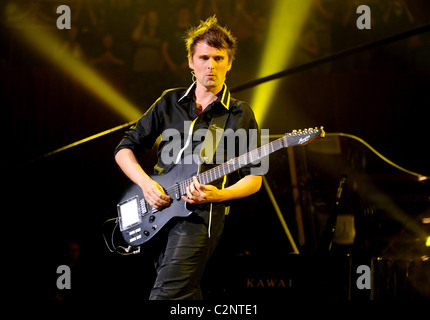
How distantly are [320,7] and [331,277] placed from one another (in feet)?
10.1

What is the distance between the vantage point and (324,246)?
137 inches

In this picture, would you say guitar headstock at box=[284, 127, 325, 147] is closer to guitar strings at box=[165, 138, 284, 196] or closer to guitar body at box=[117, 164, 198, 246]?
guitar strings at box=[165, 138, 284, 196]

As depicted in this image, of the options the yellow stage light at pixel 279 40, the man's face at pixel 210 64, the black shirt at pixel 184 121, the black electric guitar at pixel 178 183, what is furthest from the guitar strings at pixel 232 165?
the yellow stage light at pixel 279 40

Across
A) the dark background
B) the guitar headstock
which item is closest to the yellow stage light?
the dark background

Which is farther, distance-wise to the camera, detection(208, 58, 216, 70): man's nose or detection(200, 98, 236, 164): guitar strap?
detection(208, 58, 216, 70): man's nose

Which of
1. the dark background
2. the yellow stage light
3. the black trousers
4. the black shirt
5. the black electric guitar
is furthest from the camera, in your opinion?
the yellow stage light

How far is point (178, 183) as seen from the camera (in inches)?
95.5

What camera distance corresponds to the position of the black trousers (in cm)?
222

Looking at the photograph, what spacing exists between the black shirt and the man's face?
100 mm

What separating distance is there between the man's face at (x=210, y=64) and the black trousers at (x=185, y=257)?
32.2 inches

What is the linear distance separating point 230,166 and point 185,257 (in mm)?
567

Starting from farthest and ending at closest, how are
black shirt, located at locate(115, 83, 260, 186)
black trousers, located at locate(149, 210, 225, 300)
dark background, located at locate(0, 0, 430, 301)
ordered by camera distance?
dark background, located at locate(0, 0, 430, 301) → black shirt, located at locate(115, 83, 260, 186) → black trousers, located at locate(149, 210, 225, 300)

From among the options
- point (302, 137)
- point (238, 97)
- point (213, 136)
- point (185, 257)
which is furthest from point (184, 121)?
point (238, 97)

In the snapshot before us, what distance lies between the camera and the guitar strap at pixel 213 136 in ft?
7.98
